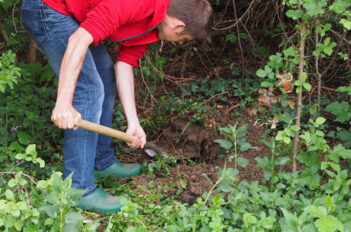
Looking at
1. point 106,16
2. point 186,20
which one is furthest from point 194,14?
point 106,16

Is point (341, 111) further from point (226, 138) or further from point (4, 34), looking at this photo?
point (4, 34)

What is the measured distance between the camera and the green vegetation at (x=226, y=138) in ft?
7.18

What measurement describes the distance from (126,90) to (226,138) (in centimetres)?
73

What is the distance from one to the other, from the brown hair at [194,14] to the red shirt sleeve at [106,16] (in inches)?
11.4

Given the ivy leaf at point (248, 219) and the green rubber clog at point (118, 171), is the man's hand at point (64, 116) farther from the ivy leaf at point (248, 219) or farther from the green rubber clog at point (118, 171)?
the green rubber clog at point (118, 171)

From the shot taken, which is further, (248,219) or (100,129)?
(100,129)

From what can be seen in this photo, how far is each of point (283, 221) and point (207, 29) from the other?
1215mm

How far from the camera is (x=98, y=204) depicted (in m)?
2.74

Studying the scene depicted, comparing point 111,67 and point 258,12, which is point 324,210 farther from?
point 258,12

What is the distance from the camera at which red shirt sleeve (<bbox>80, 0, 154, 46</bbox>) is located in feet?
7.23

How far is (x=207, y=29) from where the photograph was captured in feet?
8.77

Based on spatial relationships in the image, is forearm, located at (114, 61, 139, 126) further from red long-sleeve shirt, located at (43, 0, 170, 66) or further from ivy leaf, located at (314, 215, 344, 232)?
ivy leaf, located at (314, 215, 344, 232)

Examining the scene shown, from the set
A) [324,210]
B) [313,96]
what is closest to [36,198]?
[324,210]

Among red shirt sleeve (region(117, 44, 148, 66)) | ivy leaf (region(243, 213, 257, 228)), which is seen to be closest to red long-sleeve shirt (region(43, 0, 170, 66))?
red shirt sleeve (region(117, 44, 148, 66))
